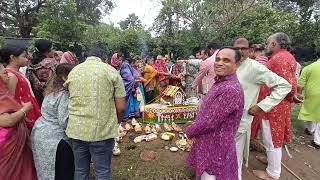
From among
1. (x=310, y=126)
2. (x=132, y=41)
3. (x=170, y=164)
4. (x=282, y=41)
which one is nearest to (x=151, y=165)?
(x=170, y=164)

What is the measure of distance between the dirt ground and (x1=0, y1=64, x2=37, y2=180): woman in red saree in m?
1.30

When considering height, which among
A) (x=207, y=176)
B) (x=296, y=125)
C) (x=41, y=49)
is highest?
(x=41, y=49)

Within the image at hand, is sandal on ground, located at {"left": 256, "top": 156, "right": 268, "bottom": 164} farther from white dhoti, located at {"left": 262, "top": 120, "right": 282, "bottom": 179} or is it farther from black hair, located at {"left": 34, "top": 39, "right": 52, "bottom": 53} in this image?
black hair, located at {"left": 34, "top": 39, "right": 52, "bottom": 53}

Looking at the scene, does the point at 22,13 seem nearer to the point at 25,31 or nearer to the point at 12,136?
the point at 25,31

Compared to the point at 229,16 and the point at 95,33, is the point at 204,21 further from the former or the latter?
the point at 95,33

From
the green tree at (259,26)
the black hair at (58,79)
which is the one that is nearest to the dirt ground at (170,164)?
the black hair at (58,79)

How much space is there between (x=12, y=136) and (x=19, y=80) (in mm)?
548

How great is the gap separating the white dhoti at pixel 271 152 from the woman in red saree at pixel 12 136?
292cm

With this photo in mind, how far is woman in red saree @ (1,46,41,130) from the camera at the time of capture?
9.65ft

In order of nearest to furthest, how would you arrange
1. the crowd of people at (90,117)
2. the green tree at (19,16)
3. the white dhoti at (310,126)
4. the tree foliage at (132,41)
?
1. the crowd of people at (90,117)
2. the white dhoti at (310,126)
3. the tree foliage at (132,41)
4. the green tree at (19,16)

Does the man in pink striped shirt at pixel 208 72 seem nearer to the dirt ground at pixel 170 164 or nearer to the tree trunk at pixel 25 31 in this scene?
the dirt ground at pixel 170 164

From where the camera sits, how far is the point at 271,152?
4.11 meters

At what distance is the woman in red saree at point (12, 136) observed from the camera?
8.78 ft

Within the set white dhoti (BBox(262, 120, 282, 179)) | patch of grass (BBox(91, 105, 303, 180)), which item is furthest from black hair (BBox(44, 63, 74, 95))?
white dhoti (BBox(262, 120, 282, 179))
